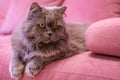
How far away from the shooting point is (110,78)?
1.00m

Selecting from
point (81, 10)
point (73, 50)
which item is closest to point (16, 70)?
point (73, 50)

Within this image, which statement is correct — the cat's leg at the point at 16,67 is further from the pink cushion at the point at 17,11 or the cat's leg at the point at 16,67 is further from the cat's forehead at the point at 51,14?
the pink cushion at the point at 17,11

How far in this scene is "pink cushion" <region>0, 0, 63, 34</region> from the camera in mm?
1955

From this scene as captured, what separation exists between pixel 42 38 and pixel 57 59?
0.53ft

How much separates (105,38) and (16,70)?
0.50m

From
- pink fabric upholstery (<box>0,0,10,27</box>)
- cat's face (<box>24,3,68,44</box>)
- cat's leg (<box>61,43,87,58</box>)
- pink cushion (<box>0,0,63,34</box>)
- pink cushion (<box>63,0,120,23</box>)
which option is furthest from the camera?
pink fabric upholstery (<box>0,0,10,27</box>)

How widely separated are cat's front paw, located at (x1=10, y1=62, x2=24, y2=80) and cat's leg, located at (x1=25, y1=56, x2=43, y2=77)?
1.8 inches

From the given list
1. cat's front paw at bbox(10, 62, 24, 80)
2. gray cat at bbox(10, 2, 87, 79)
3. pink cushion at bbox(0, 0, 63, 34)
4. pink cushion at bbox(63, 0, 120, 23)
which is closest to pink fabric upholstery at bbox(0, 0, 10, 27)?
pink cushion at bbox(0, 0, 63, 34)

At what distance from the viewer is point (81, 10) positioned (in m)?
1.77

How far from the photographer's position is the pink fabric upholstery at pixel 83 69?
1021mm

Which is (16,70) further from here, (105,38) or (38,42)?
(105,38)

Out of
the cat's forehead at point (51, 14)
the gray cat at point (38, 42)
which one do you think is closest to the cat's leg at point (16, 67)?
the gray cat at point (38, 42)

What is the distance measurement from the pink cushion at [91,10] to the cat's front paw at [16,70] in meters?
0.71

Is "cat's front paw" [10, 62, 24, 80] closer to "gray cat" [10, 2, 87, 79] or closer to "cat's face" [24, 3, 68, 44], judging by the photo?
"gray cat" [10, 2, 87, 79]
